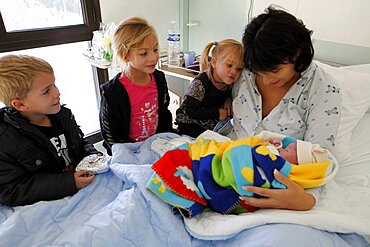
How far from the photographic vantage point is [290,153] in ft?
3.22

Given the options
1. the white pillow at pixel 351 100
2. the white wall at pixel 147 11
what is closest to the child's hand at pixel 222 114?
the white pillow at pixel 351 100

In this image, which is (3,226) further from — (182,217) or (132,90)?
(132,90)

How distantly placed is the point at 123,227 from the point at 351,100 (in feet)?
3.83

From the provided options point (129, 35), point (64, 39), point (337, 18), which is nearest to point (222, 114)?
point (129, 35)

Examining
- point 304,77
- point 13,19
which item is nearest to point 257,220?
point 304,77

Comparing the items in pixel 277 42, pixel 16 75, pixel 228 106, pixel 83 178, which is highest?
pixel 277 42

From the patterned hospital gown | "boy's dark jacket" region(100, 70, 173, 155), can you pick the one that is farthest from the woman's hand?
"boy's dark jacket" region(100, 70, 173, 155)

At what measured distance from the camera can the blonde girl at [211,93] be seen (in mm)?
1296

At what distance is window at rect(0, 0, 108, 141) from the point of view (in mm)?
1770

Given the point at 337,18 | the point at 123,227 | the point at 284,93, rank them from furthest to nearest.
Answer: the point at 337,18 → the point at 284,93 → the point at 123,227

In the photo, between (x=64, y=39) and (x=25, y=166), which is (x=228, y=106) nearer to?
(x=25, y=166)

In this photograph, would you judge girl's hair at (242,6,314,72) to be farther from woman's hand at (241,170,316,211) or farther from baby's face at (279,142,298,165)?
woman's hand at (241,170,316,211)

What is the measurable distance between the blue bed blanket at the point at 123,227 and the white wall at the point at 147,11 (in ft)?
5.05

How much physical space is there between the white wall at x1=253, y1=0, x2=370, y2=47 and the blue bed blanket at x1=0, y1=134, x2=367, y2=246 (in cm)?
127
